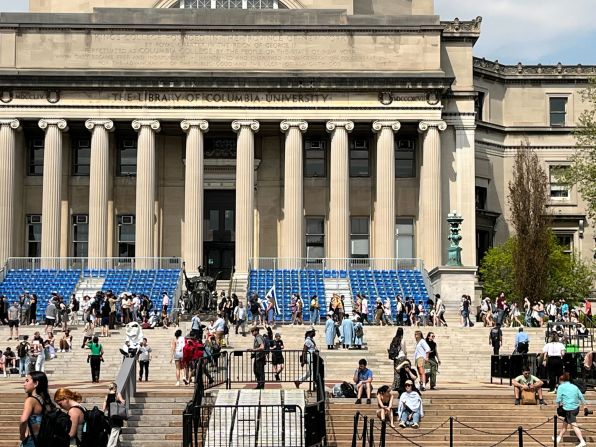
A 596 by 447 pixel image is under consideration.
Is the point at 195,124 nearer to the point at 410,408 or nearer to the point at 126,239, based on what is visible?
the point at 126,239

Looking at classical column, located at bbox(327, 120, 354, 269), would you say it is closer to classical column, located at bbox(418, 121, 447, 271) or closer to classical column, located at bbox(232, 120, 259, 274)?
classical column, located at bbox(418, 121, 447, 271)

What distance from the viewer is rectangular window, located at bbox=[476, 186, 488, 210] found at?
7075 cm

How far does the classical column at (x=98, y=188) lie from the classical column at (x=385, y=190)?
14.6 metres

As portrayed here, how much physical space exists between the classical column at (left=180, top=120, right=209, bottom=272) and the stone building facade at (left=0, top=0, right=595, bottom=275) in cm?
8

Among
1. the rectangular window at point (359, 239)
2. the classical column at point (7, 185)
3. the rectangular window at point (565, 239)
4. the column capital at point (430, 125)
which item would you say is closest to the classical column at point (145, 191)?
the classical column at point (7, 185)


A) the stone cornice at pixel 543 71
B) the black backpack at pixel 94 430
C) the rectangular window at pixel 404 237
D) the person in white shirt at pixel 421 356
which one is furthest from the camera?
the stone cornice at pixel 543 71

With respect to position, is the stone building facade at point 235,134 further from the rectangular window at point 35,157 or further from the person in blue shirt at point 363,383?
the person in blue shirt at point 363,383

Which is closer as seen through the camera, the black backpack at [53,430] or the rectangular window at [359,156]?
the black backpack at [53,430]

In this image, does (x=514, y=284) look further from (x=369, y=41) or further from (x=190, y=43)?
(x=190, y=43)

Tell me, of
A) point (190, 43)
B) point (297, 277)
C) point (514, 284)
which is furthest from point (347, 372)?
point (190, 43)

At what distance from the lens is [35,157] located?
65500 mm

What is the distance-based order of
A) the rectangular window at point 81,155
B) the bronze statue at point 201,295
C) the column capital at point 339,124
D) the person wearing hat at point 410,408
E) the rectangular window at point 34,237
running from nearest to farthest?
1. the person wearing hat at point 410,408
2. the bronze statue at point 201,295
3. the column capital at point 339,124
4. the rectangular window at point 34,237
5. the rectangular window at point 81,155

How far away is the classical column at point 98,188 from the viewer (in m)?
61.0

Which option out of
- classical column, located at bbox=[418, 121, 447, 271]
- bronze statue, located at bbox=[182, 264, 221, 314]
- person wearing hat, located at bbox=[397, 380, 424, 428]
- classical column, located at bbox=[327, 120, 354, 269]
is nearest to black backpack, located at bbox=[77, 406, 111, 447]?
person wearing hat, located at bbox=[397, 380, 424, 428]
